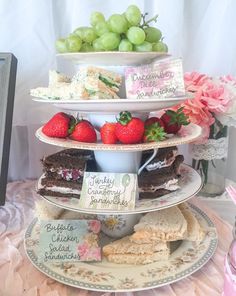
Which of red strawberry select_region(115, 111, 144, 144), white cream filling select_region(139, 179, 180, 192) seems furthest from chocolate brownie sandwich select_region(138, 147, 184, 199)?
red strawberry select_region(115, 111, 144, 144)

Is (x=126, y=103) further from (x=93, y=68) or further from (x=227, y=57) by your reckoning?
(x=227, y=57)

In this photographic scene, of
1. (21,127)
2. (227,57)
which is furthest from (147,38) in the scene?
(21,127)

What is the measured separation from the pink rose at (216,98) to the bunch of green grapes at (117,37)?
0.78 ft

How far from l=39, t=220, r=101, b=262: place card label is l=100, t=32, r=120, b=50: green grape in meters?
0.37

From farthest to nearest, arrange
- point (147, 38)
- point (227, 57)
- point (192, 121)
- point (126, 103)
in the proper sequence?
point (227, 57), point (192, 121), point (147, 38), point (126, 103)

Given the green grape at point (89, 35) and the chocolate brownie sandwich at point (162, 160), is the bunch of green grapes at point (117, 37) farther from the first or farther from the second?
the chocolate brownie sandwich at point (162, 160)

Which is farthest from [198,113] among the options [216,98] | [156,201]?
[156,201]

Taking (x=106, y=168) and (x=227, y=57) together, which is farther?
(x=227, y=57)

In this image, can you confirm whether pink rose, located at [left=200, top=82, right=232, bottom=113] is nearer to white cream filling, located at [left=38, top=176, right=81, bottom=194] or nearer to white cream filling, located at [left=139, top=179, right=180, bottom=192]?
white cream filling, located at [left=139, top=179, right=180, bottom=192]

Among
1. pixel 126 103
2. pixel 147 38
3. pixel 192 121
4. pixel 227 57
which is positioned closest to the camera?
pixel 126 103

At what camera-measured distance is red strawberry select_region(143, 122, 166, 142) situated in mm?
621

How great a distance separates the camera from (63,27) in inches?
37.3

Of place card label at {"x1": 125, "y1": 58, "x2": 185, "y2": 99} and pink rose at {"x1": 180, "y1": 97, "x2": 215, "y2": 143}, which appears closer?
place card label at {"x1": 125, "y1": 58, "x2": 185, "y2": 99}

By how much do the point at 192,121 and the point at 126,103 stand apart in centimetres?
35
